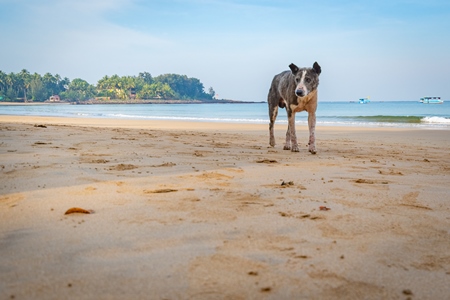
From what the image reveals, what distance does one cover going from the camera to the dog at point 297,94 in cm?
864

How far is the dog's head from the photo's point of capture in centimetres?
845

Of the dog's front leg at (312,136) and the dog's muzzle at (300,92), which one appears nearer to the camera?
the dog's muzzle at (300,92)

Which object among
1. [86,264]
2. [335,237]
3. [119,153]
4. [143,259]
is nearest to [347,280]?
[335,237]

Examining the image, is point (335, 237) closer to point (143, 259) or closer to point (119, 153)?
point (143, 259)

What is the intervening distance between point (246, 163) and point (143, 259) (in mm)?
4204

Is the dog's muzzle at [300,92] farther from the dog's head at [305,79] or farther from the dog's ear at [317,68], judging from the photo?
the dog's ear at [317,68]

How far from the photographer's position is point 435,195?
4.21 meters

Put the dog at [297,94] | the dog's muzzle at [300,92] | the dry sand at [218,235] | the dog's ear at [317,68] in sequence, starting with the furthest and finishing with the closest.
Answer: the dog's ear at [317,68] < the dog at [297,94] < the dog's muzzle at [300,92] < the dry sand at [218,235]

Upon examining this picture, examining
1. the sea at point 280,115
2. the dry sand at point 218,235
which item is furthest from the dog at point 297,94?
the sea at point 280,115

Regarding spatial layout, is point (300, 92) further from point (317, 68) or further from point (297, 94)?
point (317, 68)

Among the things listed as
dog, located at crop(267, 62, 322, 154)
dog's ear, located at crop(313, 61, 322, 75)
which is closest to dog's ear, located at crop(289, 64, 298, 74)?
dog, located at crop(267, 62, 322, 154)

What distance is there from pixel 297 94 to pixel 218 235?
6.15m

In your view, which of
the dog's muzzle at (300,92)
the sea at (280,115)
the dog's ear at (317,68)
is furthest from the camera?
the sea at (280,115)

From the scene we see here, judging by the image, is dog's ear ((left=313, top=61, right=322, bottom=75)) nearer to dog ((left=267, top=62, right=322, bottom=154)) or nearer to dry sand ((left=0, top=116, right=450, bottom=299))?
dog ((left=267, top=62, right=322, bottom=154))
